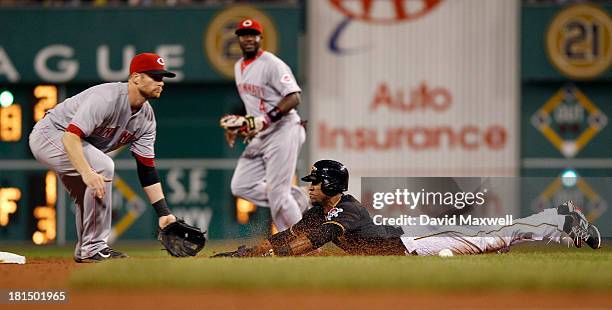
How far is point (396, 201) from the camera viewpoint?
9586 mm

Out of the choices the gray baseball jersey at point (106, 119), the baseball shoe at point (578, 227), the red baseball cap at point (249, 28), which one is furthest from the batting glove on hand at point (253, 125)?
the baseball shoe at point (578, 227)

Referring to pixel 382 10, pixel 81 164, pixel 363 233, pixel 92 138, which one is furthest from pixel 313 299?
pixel 382 10

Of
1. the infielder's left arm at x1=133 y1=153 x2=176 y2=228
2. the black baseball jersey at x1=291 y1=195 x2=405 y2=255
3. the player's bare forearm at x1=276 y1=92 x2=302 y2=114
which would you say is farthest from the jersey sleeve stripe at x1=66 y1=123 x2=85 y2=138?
the player's bare forearm at x1=276 y1=92 x2=302 y2=114

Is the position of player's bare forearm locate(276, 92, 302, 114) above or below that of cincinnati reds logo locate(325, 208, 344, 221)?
above

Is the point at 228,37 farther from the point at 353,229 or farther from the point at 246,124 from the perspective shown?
the point at 353,229

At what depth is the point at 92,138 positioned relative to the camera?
9.20 meters

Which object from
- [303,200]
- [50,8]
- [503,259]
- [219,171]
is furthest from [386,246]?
[50,8]

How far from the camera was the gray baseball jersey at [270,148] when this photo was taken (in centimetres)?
1060

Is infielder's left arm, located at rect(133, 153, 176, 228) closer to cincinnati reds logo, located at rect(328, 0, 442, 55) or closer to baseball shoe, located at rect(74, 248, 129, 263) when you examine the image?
baseball shoe, located at rect(74, 248, 129, 263)

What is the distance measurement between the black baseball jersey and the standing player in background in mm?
1275

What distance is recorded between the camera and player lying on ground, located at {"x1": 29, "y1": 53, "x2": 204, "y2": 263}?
8836 millimetres

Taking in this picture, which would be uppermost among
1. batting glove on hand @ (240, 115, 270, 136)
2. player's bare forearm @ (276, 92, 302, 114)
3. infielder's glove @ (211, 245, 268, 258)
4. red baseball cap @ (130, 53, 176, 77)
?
red baseball cap @ (130, 53, 176, 77)

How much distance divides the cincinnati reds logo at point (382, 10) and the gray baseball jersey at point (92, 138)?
19.7ft

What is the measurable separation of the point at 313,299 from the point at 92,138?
283 cm
